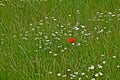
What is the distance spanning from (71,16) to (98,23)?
1.23 ft

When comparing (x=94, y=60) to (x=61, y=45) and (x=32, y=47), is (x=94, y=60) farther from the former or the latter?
(x=32, y=47)

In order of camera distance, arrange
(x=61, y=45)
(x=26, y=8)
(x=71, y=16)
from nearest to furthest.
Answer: (x=61, y=45), (x=71, y=16), (x=26, y=8)

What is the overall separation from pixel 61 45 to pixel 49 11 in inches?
36.3

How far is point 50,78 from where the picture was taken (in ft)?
8.90

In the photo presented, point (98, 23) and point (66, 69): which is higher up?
point (98, 23)

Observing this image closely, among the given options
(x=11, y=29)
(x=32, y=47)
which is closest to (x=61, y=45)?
(x=32, y=47)

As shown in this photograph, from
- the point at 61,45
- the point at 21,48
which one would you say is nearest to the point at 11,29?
the point at 21,48

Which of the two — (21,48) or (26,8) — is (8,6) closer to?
(26,8)

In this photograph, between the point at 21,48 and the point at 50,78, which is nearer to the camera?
the point at 50,78

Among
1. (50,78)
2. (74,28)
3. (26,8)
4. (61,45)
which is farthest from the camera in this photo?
(26,8)

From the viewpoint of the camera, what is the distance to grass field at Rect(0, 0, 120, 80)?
280cm

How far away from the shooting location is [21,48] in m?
3.15

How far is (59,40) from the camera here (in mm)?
3199

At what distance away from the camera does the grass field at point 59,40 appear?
2.80 meters
